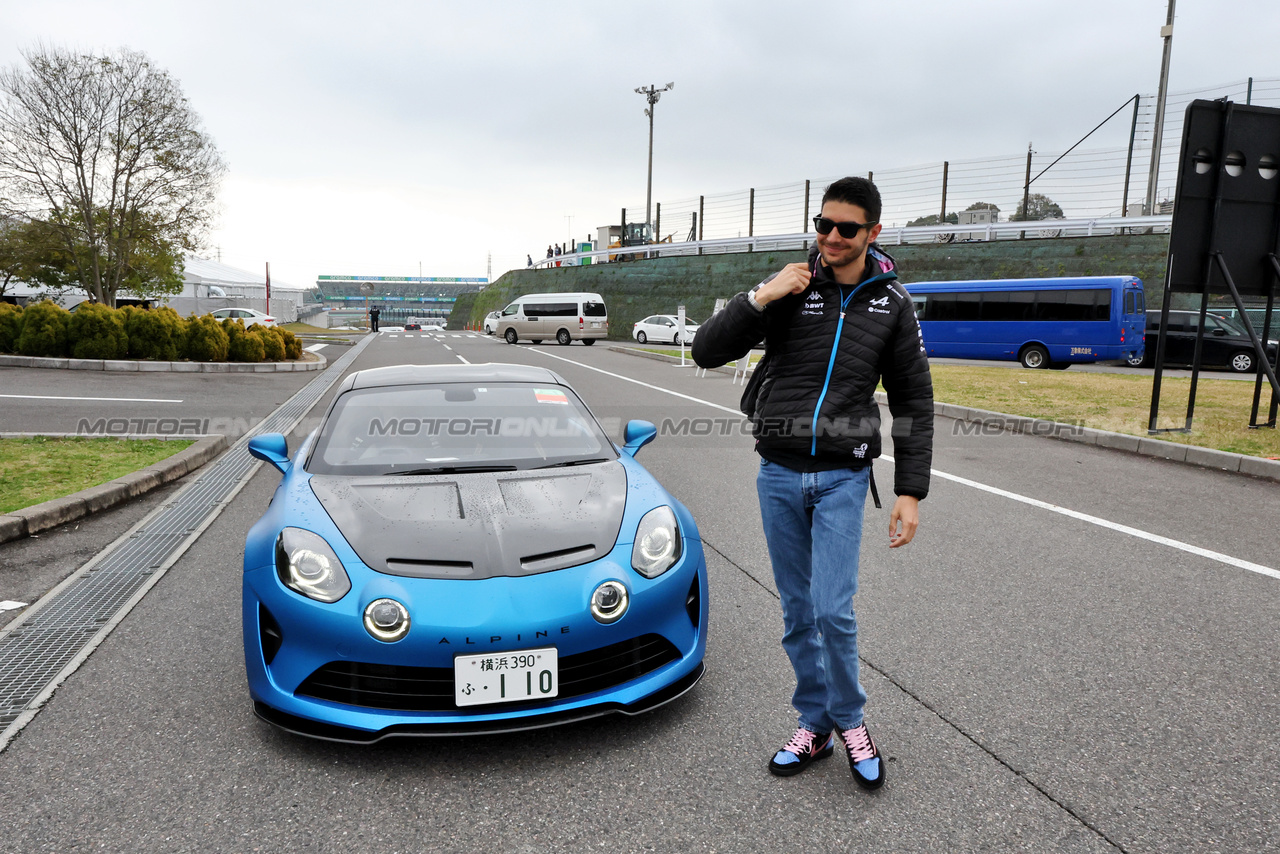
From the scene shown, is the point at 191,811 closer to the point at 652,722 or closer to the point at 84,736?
the point at 84,736

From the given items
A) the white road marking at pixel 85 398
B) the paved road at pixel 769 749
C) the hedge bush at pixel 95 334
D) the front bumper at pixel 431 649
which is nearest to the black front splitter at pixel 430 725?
the front bumper at pixel 431 649

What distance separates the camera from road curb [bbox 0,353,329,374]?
1616 cm

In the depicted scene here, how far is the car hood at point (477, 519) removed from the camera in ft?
8.68

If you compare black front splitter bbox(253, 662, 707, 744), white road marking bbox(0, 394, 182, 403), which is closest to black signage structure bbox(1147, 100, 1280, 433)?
black front splitter bbox(253, 662, 707, 744)

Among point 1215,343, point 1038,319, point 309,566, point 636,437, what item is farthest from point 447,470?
point 1215,343

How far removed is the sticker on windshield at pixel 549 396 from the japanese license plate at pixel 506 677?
180 cm

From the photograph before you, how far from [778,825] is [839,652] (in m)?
0.51

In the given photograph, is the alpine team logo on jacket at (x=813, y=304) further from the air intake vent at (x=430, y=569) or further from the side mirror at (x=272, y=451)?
the side mirror at (x=272, y=451)

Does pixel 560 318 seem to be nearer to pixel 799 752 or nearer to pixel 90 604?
pixel 90 604

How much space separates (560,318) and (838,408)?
108 feet

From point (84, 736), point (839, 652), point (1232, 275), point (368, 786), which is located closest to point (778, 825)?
point (839, 652)

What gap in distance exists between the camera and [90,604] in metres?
3.89

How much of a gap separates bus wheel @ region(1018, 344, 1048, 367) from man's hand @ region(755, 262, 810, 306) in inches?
936

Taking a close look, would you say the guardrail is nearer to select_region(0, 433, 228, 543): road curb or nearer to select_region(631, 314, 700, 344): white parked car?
select_region(631, 314, 700, 344): white parked car
